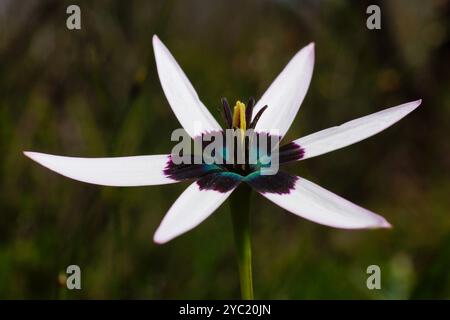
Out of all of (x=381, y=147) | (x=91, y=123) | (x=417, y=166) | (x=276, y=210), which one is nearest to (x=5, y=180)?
(x=91, y=123)

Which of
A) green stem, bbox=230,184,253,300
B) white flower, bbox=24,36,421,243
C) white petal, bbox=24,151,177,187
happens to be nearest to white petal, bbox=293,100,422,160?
white flower, bbox=24,36,421,243

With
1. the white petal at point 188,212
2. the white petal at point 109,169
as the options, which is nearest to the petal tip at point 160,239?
the white petal at point 188,212

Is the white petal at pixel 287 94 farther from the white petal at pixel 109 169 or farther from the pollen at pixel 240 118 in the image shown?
the white petal at pixel 109 169

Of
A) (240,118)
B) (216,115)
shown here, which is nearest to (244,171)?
(240,118)

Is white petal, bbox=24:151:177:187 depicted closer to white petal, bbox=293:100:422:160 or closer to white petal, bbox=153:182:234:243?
white petal, bbox=153:182:234:243

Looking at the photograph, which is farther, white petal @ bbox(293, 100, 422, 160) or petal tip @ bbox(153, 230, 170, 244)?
white petal @ bbox(293, 100, 422, 160)

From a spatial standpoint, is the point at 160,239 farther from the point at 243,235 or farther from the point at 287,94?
the point at 287,94
